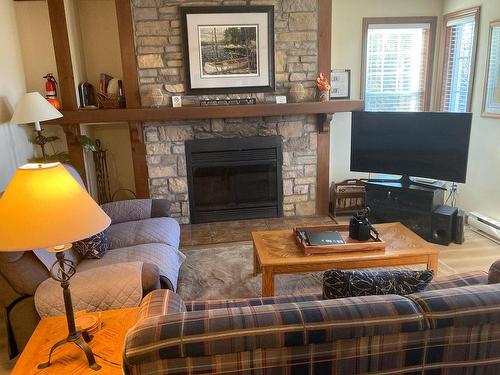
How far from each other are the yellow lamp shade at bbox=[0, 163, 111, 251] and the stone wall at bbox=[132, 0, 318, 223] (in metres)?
2.90

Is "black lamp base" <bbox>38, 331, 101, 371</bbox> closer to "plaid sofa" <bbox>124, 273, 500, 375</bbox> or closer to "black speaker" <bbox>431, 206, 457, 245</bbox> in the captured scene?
"plaid sofa" <bbox>124, 273, 500, 375</bbox>

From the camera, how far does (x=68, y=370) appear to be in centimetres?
152

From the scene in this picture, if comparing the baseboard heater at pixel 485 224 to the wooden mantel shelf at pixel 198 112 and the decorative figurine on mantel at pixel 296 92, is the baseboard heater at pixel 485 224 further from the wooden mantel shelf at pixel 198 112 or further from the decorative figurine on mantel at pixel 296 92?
the decorative figurine on mantel at pixel 296 92

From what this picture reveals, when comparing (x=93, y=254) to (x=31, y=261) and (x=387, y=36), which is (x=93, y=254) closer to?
(x=31, y=261)

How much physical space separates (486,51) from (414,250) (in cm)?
248

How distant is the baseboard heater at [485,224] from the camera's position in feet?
12.6

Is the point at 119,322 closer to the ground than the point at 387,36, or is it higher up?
closer to the ground

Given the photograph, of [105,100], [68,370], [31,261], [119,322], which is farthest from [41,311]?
[105,100]

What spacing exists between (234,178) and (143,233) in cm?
171

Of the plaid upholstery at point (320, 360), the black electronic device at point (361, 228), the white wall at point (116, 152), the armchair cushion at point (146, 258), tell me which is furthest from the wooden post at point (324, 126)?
the plaid upholstery at point (320, 360)

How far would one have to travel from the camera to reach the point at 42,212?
1299mm

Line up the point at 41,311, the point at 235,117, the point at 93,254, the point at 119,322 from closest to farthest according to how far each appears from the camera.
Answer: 1. the point at 119,322
2. the point at 41,311
3. the point at 93,254
4. the point at 235,117

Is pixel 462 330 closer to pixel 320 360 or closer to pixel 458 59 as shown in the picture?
pixel 320 360

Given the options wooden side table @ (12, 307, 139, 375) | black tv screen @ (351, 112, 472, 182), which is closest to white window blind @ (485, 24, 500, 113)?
black tv screen @ (351, 112, 472, 182)
